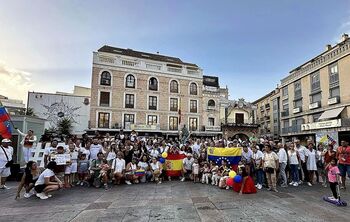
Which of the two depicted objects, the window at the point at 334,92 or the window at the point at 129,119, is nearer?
the window at the point at 334,92

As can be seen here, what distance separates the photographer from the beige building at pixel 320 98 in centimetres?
2480

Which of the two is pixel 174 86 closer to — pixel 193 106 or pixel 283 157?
pixel 193 106

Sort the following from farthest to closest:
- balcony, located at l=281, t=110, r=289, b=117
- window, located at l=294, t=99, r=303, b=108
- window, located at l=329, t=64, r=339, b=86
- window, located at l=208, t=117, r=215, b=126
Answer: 1. balcony, located at l=281, t=110, r=289, b=117
2. window, located at l=208, t=117, r=215, b=126
3. window, located at l=294, t=99, r=303, b=108
4. window, located at l=329, t=64, r=339, b=86

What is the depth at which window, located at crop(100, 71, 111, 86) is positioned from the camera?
27.8 meters

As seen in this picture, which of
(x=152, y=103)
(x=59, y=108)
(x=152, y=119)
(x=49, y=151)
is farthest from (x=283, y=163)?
(x=59, y=108)

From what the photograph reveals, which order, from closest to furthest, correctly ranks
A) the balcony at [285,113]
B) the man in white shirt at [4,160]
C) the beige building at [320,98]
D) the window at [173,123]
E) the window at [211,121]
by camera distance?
the man in white shirt at [4,160] < the beige building at [320,98] < the window at [173,123] < the window at [211,121] < the balcony at [285,113]

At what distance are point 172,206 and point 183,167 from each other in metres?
4.25

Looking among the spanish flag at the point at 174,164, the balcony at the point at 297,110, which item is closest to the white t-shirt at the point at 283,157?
the spanish flag at the point at 174,164

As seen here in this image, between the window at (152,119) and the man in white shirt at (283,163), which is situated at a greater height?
the window at (152,119)

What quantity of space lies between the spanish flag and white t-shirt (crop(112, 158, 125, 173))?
216 centimetres

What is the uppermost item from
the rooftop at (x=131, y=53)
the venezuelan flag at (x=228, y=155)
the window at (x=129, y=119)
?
the rooftop at (x=131, y=53)

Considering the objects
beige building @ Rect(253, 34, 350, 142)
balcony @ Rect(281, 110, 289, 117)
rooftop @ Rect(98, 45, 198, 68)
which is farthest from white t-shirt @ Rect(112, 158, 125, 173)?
balcony @ Rect(281, 110, 289, 117)

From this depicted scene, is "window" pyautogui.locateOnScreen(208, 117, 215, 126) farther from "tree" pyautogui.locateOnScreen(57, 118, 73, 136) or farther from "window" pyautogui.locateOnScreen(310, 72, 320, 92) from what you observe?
"tree" pyautogui.locateOnScreen(57, 118, 73, 136)

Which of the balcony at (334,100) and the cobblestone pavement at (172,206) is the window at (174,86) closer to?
the balcony at (334,100)
